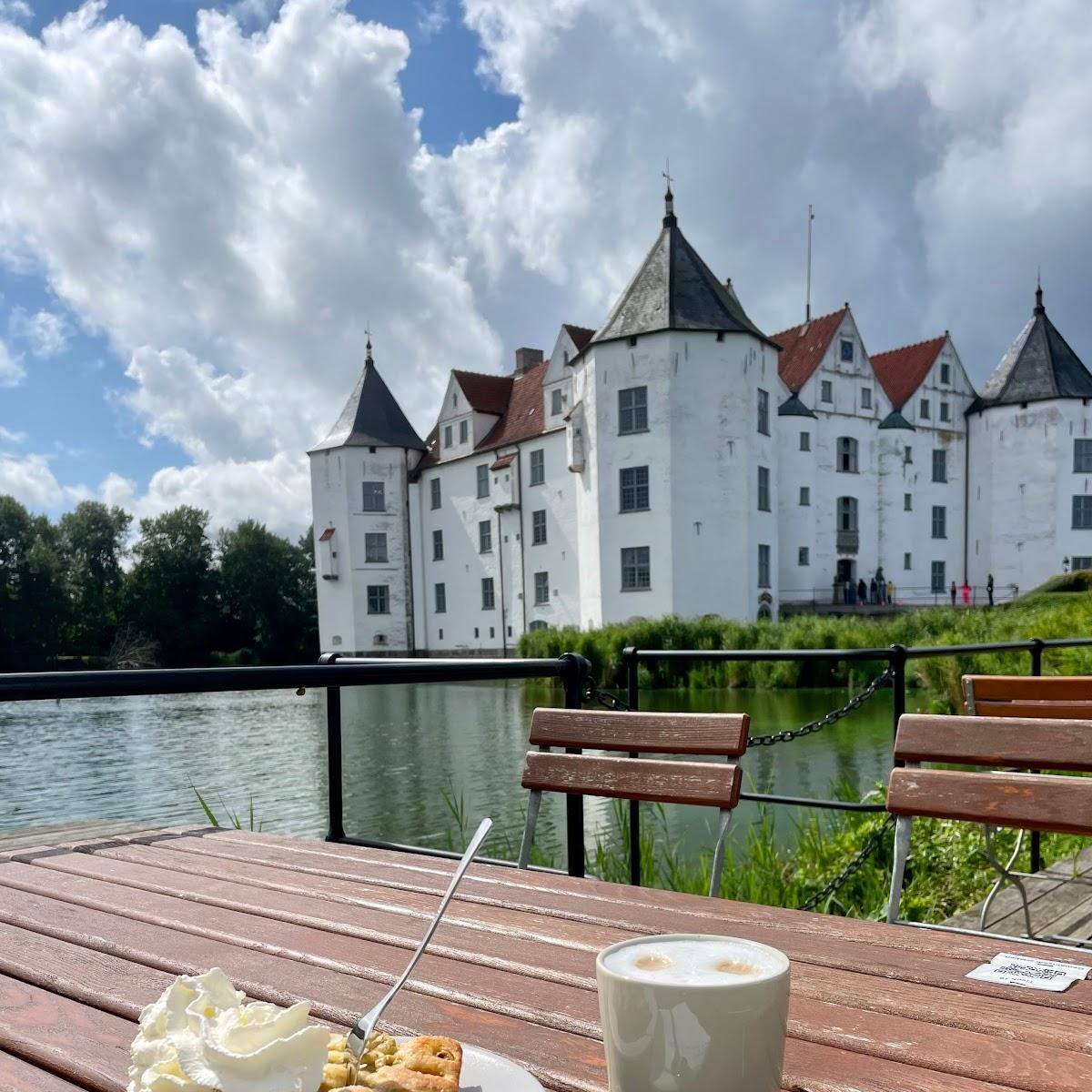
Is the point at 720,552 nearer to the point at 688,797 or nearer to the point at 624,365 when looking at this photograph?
the point at 624,365

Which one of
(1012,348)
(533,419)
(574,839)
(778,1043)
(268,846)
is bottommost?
(574,839)

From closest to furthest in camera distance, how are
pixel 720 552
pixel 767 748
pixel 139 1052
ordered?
pixel 139 1052 < pixel 767 748 < pixel 720 552

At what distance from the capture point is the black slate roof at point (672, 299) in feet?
92.0

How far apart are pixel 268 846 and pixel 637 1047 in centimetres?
160

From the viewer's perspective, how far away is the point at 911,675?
16.1 metres

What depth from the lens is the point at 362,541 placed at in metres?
38.4

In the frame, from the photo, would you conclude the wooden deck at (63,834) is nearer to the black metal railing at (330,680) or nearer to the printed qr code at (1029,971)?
the black metal railing at (330,680)

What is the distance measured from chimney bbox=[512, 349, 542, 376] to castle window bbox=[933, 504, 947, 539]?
1604 centimetres

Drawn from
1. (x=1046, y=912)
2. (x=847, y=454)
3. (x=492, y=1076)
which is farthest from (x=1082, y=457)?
(x=492, y=1076)

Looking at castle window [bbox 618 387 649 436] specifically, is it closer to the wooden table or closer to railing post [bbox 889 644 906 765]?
railing post [bbox 889 644 906 765]

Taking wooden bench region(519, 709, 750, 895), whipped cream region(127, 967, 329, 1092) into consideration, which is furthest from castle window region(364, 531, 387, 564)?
whipped cream region(127, 967, 329, 1092)

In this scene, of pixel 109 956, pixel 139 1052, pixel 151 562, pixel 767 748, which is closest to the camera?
pixel 139 1052

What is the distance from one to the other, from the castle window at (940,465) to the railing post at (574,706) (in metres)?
36.5

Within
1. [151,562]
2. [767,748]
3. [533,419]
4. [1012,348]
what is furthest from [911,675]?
[151,562]
